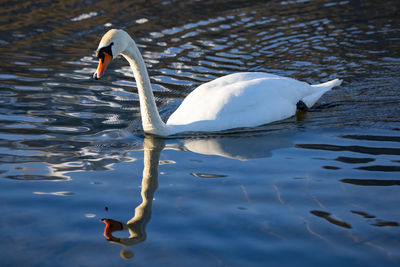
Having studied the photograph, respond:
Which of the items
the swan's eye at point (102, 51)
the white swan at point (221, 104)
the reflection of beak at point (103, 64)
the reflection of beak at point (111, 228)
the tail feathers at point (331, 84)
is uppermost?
the swan's eye at point (102, 51)

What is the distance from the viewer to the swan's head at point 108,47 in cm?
721

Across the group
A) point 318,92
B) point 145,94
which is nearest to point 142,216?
point 145,94

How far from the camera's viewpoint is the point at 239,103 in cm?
823

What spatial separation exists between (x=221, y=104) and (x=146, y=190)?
2226 millimetres

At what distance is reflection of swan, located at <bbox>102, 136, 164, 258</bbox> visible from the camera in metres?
5.26

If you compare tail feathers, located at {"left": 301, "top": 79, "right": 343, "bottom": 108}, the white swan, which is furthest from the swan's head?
tail feathers, located at {"left": 301, "top": 79, "right": 343, "bottom": 108}

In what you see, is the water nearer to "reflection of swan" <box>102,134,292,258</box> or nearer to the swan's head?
"reflection of swan" <box>102,134,292,258</box>

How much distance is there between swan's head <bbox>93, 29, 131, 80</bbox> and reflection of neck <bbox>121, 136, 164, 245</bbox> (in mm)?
1167

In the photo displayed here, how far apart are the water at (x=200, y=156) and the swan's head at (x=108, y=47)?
106 cm

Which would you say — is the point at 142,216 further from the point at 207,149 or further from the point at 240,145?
the point at 240,145

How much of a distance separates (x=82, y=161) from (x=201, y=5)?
9472 millimetres

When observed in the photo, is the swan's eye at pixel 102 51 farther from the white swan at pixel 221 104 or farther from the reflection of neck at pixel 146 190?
the reflection of neck at pixel 146 190

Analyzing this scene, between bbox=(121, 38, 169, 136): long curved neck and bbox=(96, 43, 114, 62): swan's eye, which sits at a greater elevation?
bbox=(96, 43, 114, 62): swan's eye

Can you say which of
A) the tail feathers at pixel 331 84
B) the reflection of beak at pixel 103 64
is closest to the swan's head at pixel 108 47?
the reflection of beak at pixel 103 64
